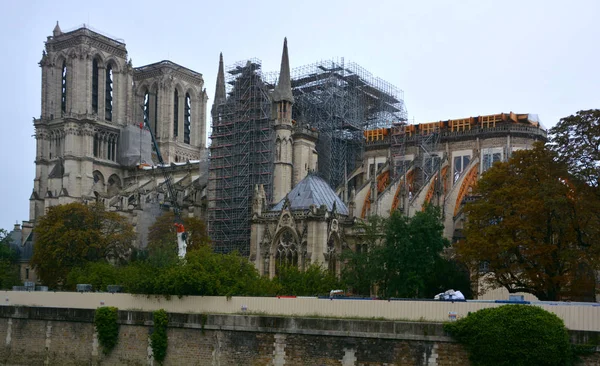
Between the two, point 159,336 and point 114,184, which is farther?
point 114,184

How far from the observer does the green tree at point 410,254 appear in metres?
40.9

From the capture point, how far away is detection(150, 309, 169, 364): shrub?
3219 centimetres

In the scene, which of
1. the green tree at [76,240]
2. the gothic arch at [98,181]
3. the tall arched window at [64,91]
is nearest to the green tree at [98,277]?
the green tree at [76,240]

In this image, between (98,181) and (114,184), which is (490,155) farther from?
(114,184)

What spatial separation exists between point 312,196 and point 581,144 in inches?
866

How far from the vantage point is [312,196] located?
52.8 m

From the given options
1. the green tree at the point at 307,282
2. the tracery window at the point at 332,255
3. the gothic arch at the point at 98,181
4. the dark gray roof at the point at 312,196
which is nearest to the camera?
the green tree at the point at 307,282

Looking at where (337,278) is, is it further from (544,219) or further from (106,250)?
(106,250)

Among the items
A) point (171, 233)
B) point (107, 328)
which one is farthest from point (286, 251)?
point (107, 328)

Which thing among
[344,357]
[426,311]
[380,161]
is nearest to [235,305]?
[344,357]

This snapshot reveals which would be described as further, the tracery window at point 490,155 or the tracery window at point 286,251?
the tracery window at point 490,155

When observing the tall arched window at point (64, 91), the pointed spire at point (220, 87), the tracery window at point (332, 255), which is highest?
the tall arched window at point (64, 91)

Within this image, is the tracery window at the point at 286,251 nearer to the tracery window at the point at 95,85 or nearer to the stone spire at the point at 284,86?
the stone spire at the point at 284,86

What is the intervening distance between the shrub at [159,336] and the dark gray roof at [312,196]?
20.7 meters
